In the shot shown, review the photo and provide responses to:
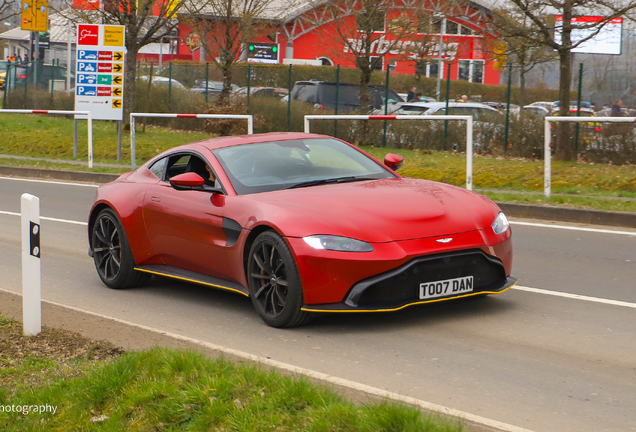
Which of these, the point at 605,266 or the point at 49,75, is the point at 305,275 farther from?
the point at 49,75

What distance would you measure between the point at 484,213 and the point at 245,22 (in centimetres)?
2160

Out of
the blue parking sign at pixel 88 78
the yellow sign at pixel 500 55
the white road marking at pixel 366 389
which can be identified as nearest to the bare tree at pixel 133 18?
the blue parking sign at pixel 88 78

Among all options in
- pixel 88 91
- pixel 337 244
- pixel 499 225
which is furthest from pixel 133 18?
pixel 337 244

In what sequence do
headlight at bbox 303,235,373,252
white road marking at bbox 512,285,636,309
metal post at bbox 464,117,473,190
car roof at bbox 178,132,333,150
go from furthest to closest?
metal post at bbox 464,117,473,190 → car roof at bbox 178,132,333,150 → white road marking at bbox 512,285,636,309 → headlight at bbox 303,235,373,252

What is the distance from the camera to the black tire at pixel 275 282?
5977 mm

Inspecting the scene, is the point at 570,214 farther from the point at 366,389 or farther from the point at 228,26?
the point at 228,26

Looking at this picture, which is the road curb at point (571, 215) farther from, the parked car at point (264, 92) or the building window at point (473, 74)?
the building window at point (473, 74)

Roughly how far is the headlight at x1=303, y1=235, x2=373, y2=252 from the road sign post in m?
16.8

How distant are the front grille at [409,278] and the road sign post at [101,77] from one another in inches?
669

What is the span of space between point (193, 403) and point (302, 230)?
1.91 meters

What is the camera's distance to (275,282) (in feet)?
20.2

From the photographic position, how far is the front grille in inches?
229

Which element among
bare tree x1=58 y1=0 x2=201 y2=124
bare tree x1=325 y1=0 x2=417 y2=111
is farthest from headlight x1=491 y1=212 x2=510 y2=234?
bare tree x1=58 y1=0 x2=201 y2=124

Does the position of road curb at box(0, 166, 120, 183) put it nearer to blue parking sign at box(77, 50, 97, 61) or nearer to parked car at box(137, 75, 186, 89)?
blue parking sign at box(77, 50, 97, 61)
